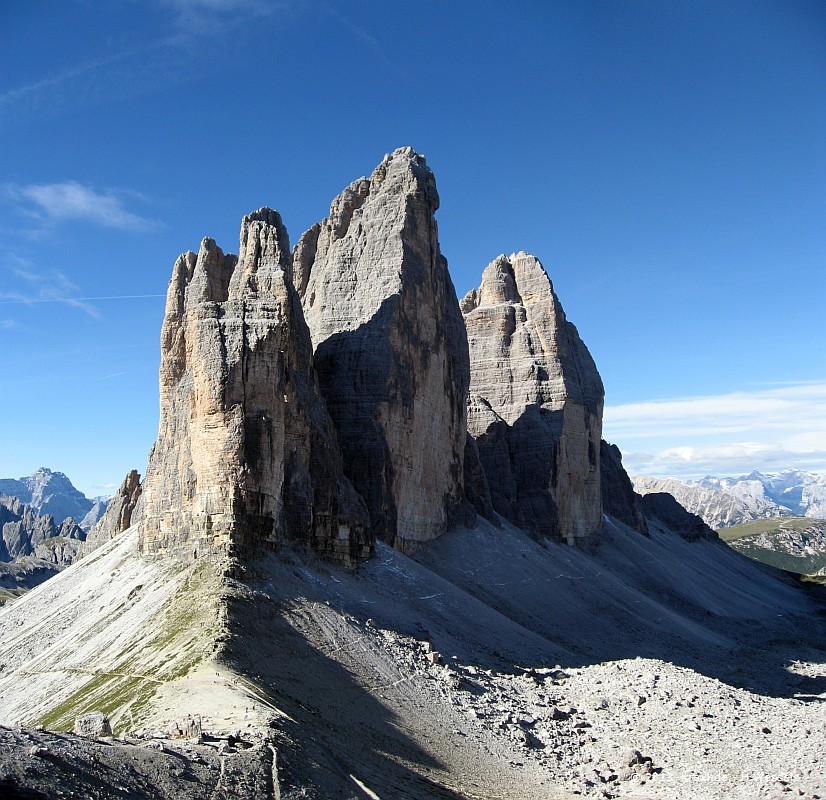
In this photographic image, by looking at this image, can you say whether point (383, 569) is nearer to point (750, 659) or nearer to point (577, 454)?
point (750, 659)

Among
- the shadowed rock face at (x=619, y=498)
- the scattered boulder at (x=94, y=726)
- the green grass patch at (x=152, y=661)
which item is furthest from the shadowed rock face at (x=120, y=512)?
the shadowed rock face at (x=619, y=498)

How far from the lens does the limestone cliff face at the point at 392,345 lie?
54156 millimetres

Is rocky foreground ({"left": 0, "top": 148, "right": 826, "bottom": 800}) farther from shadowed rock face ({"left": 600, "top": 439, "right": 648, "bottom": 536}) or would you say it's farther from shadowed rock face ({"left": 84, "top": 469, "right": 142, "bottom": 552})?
shadowed rock face ({"left": 600, "top": 439, "right": 648, "bottom": 536})

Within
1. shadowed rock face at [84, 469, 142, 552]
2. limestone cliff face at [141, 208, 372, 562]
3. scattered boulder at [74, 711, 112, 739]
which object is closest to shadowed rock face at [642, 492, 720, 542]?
shadowed rock face at [84, 469, 142, 552]

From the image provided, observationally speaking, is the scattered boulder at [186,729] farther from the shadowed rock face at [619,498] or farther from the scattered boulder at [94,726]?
the shadowed rock face at [619,498]

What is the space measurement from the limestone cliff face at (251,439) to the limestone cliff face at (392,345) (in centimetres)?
655

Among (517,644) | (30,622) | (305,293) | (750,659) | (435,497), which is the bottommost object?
(750,659)

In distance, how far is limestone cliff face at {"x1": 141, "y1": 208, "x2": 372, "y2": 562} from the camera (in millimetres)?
38875

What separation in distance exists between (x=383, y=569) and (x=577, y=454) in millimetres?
41437

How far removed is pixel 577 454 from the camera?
8238 centimetres

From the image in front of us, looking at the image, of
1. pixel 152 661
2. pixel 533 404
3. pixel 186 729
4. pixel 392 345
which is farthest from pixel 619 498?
pixel 186 729

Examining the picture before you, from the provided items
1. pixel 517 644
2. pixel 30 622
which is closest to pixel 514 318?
pixel 517 644

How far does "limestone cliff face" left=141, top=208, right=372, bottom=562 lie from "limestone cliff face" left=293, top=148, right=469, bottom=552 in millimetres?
6555

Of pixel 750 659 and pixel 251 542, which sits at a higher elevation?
pixel 251 542
